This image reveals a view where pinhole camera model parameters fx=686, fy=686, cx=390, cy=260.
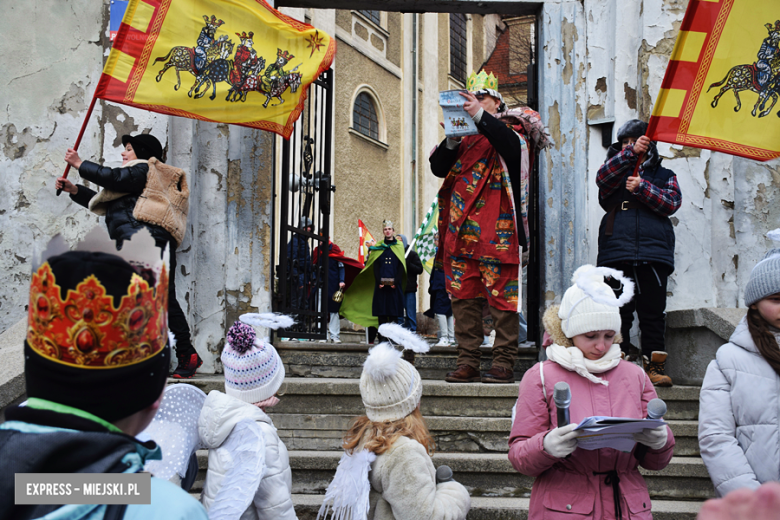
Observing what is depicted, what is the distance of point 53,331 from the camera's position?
3.45ft

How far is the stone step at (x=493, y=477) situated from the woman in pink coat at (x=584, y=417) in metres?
1.16

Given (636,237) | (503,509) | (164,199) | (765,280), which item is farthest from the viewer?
(164,199)

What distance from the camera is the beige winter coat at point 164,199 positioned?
4.47 m

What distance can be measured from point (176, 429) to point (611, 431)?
54.4 inches

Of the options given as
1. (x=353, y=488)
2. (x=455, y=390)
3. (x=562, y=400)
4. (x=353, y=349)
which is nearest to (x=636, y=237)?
(x=455, y=390)

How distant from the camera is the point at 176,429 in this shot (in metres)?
2.24

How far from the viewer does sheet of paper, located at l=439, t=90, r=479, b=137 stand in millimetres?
4473

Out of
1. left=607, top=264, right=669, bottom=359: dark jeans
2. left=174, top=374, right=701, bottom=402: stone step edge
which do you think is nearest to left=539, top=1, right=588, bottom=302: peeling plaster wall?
left=607, top=264, right=669, bottom=359: dark jeans

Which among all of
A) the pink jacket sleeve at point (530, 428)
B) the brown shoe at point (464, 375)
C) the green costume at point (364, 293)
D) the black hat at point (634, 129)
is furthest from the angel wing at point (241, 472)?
the green costume at point (364, 293)

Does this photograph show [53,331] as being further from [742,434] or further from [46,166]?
[46,166]

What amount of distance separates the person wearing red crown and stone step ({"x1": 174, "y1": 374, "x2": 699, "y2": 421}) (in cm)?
307

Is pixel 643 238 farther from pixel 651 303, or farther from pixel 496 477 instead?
pixel 496 477

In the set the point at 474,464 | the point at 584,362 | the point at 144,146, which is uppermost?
the point at 144,146

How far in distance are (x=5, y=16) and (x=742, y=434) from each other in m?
5.89
